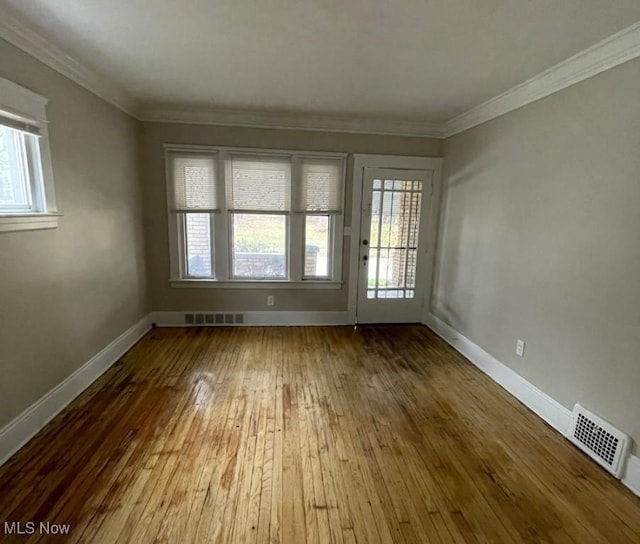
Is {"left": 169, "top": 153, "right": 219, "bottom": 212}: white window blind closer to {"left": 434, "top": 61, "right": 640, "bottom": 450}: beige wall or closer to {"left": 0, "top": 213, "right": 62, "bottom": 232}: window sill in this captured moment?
{"left": 0, "top": 213, "right": 62, "bottom": 232}: window sill

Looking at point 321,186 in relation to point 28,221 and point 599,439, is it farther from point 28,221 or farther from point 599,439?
point 599,439

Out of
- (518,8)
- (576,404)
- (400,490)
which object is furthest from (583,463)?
(518,8)

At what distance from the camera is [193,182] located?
13.2 ft

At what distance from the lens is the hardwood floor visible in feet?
5.44

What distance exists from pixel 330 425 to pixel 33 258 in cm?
226

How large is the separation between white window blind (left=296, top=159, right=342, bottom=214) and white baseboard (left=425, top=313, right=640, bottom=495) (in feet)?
6.68

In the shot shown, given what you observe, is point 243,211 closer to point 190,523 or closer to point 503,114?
point 503,114

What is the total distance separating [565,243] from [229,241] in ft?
10.9

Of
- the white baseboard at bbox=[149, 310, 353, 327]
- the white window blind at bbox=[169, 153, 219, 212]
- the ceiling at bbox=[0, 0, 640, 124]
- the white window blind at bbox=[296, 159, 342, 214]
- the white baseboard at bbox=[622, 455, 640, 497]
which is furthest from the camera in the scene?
the white baseboard at bbox=[149, 310, 353, 327]

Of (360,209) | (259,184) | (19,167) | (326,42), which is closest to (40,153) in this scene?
(19,167)

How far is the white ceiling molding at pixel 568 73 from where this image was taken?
1949mm

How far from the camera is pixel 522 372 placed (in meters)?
2.86

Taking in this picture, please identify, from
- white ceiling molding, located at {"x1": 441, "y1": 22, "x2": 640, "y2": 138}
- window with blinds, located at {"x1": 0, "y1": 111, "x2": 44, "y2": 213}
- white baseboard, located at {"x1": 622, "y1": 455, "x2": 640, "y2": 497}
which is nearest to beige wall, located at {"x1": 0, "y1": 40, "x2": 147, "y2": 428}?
window with blinds, located at {"x1": 0, "y1": 111, "x2": 44, "y2": 213}

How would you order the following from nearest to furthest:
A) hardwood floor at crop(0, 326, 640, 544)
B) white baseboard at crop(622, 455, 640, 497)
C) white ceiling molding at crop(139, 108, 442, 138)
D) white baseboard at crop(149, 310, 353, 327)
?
hardwood floor at crop(0, 326, 640, 544) → white baseboard at crop(622, 455, 640, 497) → white ceiling molding at crop(139, 108, 442, 138) → white baseboard at crop(149, 310, 353, 327)
